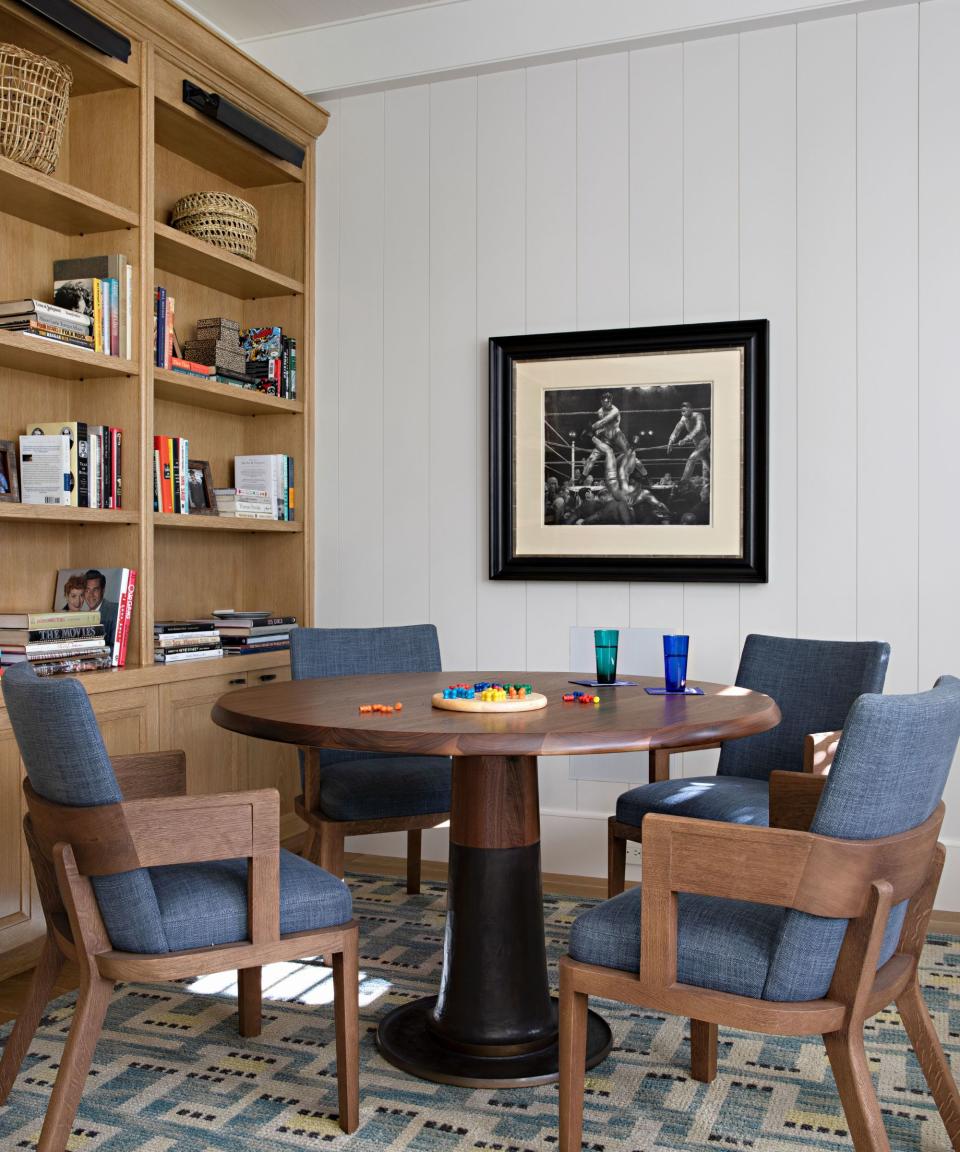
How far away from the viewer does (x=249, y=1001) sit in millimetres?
2502

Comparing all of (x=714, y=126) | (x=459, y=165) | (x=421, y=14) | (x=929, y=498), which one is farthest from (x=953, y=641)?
(x=421, y=14)

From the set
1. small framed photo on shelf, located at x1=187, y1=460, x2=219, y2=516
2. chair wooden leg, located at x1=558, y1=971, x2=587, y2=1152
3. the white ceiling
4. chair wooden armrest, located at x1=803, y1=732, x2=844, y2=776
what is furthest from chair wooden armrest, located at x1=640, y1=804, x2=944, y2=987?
the white ceiling

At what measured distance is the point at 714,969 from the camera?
5.78 ft

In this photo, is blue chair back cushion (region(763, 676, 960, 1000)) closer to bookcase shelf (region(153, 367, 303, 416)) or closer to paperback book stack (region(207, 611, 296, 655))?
paperback book stack (region(207, 611, 296, 655))

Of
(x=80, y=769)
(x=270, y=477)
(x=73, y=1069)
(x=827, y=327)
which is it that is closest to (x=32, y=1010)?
(x=73, y=1069)

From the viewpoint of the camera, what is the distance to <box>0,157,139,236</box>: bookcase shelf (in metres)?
2.93

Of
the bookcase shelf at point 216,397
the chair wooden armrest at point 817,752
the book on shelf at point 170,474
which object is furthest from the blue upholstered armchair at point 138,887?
the bookcase shelf at point 216,397

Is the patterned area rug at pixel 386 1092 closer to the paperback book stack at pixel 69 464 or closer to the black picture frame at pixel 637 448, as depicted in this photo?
the paperback book stack at pixel 69 464

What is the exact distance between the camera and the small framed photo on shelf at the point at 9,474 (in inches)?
124

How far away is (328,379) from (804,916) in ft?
9.90

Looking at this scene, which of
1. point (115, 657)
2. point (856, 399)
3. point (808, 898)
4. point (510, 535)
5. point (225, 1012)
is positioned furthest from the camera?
point (510, 535)

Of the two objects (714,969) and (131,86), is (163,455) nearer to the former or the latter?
(131,86)

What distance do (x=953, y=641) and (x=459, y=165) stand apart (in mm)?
2324

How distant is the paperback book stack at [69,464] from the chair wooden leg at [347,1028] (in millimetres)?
1650
